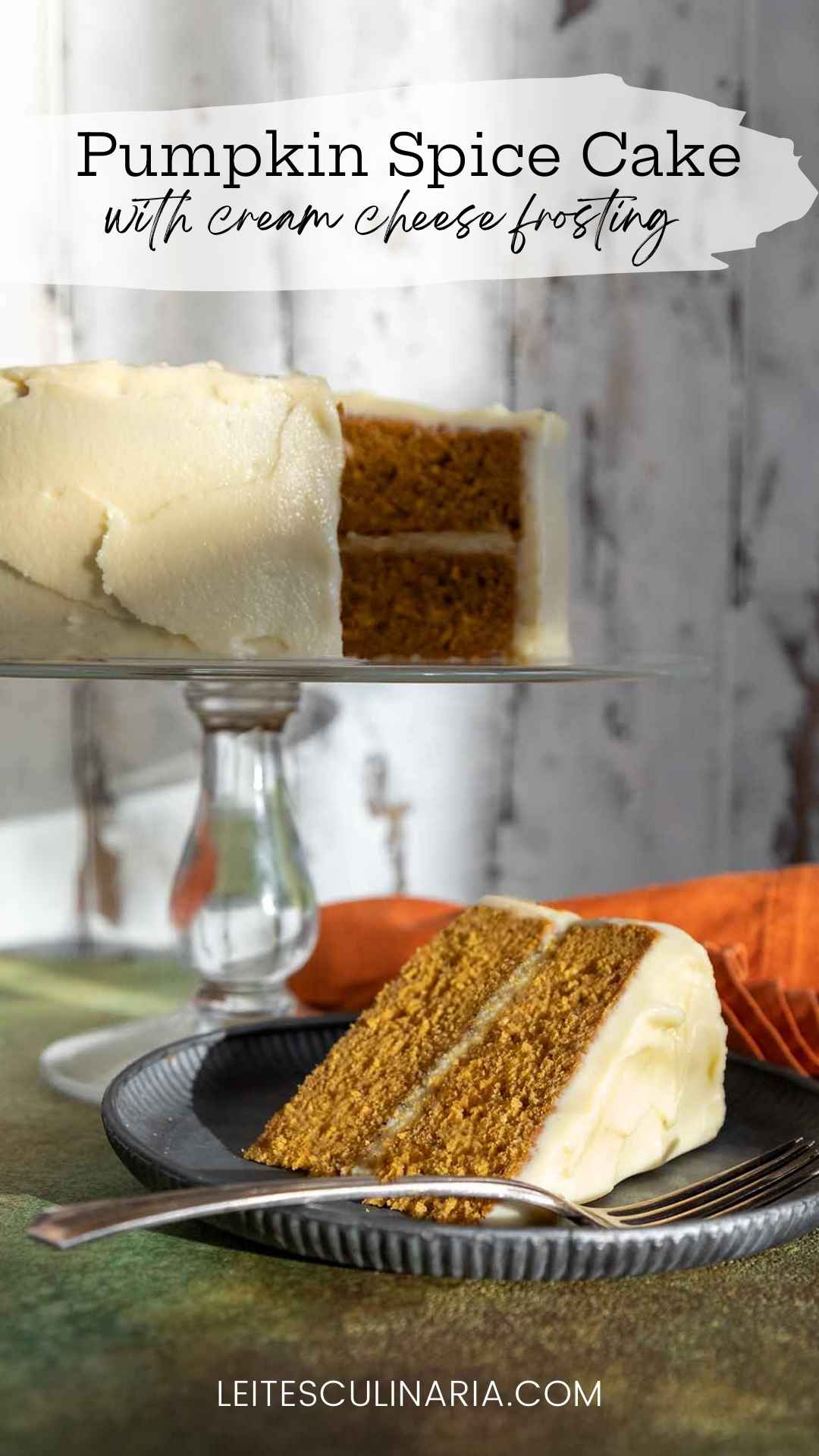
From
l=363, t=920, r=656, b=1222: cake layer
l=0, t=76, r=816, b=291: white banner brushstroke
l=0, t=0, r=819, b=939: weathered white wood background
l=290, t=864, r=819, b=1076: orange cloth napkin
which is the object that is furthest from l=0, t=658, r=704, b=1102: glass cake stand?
l=0, t=76, r=816, b=291: white banner brushstroke

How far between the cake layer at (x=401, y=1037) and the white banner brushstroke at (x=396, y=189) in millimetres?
720

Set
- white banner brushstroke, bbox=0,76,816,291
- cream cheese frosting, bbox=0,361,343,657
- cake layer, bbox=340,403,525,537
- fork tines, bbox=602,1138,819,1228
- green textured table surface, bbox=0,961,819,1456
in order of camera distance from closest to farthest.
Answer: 1. green textured table surface, bbox=0,961,819,1456
2. fork tines, bbox=602,1138,819,1228
3. cream cheese frosting, bbox=0,361,343,657
4. cake layer, bbox=340,403,525,537
5. white banner brushstroke, bbox=0,76,816,291

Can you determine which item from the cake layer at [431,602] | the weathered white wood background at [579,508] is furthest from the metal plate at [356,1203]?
the weathered white wood background at [579,508]

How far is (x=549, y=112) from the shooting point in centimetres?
133

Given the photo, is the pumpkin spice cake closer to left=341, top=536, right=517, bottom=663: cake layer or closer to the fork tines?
left=341, top=536, right=517, bottom=663: cake layer

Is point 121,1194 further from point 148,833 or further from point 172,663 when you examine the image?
point 148,833

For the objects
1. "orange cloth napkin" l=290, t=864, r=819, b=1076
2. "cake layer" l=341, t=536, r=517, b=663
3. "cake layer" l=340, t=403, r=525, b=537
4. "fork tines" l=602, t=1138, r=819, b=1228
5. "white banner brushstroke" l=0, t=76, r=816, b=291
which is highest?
"white banner brushstroke" l=0, t=76, r=816, b=291

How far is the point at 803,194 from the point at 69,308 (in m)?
0.72

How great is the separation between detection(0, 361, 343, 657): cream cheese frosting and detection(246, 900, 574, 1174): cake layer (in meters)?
0.22

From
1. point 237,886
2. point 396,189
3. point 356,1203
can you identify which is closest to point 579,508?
point 396,189

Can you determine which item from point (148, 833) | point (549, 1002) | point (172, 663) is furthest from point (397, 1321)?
point (148, 833)

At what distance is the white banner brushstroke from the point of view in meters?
1.23

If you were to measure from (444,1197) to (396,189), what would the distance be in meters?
0.99

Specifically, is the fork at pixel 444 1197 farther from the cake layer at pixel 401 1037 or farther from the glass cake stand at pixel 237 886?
the glass cake stand at pixel 237 886
